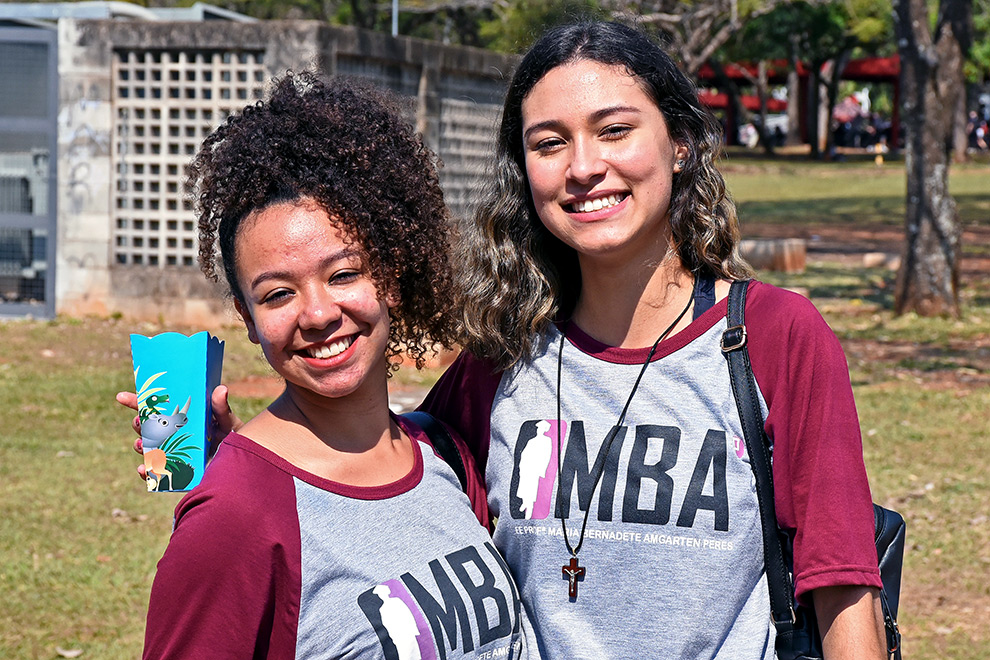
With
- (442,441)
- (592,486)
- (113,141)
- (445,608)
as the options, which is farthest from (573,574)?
(113,141)

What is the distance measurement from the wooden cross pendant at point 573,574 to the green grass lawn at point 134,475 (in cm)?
312

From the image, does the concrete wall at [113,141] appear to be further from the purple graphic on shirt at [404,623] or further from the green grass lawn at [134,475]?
the purple graphic on shirt at [404,623]

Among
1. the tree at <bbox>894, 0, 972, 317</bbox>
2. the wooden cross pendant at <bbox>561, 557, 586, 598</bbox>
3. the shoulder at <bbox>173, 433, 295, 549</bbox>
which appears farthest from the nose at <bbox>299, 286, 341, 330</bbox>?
the tree at <bbox>894, 0, 972, 317</bbox>

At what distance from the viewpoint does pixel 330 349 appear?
2.16 m

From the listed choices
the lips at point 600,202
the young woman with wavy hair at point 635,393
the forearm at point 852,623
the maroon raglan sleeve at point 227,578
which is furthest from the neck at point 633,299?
the maroon raglan sleeve at point 227,578

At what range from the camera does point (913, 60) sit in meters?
12.1

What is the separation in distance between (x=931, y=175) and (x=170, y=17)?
346 inches

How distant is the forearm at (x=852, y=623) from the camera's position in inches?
81.6

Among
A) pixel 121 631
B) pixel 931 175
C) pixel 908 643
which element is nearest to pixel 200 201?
pixel 121 631

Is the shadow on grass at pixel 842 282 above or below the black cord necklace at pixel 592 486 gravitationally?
below

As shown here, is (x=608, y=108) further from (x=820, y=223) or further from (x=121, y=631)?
(x=820, y=223)

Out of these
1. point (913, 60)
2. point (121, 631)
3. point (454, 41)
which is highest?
point (454, 41)

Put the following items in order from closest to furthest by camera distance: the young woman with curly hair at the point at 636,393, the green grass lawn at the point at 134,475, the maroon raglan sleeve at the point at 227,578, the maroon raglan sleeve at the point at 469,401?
the maroon raglan sleeve at the point at 227,578
the young woman with curly hair at the point at 636,393
the maroon raglan sleeve at the point at 469,401
the green grass lawn at the point at 134,475

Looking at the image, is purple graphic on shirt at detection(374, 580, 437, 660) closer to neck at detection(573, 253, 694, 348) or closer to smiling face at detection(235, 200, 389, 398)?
smiling face at detection(235, 200, 389, 398)
